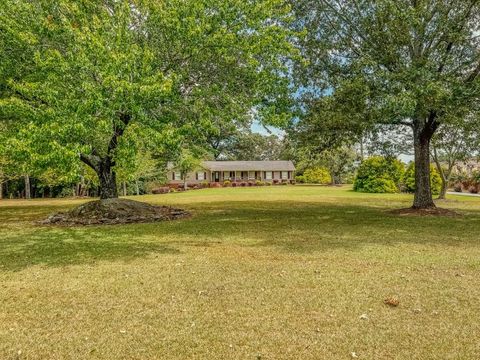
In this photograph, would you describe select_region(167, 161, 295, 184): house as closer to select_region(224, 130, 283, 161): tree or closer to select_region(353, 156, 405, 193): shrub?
select_region(224, 130, 283, 161): tree

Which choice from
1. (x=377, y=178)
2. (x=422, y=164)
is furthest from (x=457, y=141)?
(x=377, y=178)

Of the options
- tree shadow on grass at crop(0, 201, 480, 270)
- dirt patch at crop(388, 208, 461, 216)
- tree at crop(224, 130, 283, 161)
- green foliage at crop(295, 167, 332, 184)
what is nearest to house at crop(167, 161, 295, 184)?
green foliage at crop(295, 167, 332, 184)

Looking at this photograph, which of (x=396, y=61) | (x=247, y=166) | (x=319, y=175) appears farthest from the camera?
(x=247, y=166)

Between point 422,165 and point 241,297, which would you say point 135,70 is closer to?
point 241,297

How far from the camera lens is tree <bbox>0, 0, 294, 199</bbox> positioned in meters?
9.41

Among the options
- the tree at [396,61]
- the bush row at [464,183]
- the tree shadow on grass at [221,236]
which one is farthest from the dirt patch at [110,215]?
the bush row at [464,183]

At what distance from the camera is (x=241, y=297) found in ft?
18.0

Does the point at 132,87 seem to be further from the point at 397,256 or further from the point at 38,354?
the point at 397,256

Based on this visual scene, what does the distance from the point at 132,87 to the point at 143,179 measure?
35100 millimetres

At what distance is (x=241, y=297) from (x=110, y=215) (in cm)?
1022

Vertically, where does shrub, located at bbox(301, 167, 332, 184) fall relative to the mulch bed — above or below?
above

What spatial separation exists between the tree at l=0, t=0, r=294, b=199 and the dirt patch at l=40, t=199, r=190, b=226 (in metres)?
0.82

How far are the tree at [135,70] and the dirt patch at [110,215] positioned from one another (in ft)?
2.70

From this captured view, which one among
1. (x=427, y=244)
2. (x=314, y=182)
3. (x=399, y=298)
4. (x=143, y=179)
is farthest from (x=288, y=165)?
(x=399, y=298)
